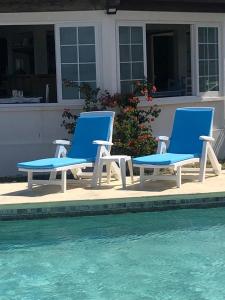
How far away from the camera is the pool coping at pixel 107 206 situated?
7.85m

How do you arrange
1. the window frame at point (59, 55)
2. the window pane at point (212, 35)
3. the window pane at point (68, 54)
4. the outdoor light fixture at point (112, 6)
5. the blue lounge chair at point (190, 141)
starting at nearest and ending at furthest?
the blue lounge chair at point (190, 141), the outdoor light fixture at point (112, 6), the window frame at point (59, 55), the window pane at point (68, 54), the window pane at point (212, 35)

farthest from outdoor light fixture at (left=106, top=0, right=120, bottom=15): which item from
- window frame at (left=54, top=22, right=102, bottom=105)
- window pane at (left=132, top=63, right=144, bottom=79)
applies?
window pane at (left=132, top=63, right=144, bottom=79)

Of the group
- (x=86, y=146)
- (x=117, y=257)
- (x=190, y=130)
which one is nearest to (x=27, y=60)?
(x=86, y=146)

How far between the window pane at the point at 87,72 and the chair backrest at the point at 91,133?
1545mm

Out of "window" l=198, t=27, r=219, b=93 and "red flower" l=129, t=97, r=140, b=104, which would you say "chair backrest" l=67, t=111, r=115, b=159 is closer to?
"red flower" l=129, t=97, r=140, b=104

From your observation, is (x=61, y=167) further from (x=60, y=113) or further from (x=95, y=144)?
(x=60, y=113)

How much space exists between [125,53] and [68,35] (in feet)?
3.59

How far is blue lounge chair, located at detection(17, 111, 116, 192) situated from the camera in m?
8.85

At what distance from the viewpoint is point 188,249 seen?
6.61 meters

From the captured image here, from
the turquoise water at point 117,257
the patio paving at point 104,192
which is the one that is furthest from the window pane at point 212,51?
the turquoise water at point 117,257

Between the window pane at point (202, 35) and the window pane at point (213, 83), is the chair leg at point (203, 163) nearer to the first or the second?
the window pane at point (213, 83)

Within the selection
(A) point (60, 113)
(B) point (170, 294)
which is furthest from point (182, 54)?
(B) point (170, 294)

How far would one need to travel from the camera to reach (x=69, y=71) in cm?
1105

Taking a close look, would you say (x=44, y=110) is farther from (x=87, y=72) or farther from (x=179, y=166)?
(x=179, y=166)
